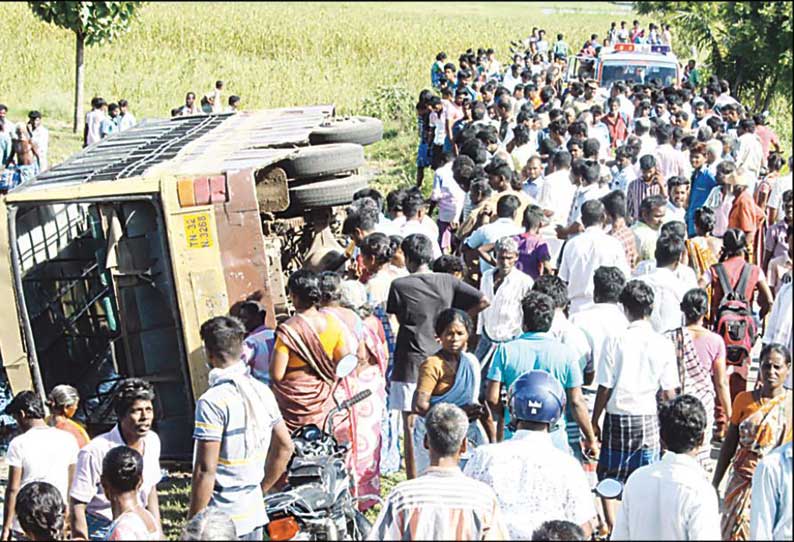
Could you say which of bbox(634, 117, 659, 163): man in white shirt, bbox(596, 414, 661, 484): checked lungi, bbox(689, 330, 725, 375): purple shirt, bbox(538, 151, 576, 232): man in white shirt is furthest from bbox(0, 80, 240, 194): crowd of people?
bbox(596, 414, 661, 484): checked lungi

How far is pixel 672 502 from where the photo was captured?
4.36 metres

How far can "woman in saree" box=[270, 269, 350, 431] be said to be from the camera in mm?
6773

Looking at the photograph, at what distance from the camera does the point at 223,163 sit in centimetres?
834

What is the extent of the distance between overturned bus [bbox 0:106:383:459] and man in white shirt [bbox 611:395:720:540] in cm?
385

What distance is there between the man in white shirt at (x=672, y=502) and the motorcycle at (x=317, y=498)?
4.58 feet

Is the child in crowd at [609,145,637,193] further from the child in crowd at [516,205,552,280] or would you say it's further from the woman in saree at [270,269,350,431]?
the woman in saree at [270,269,350,431]

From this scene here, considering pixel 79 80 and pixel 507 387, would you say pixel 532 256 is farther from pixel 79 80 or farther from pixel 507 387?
pixel 79 80

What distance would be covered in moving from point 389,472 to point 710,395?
2466mm

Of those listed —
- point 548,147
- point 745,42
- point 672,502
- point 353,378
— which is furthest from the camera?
point 745,42

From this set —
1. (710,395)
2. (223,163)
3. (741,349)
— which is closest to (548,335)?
(710,395)

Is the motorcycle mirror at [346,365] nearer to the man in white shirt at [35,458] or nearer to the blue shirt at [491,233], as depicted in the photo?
the man in white shirt at [35,458]

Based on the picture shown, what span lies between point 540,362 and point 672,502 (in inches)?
74.0

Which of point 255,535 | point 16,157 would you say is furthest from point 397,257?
point 16,157

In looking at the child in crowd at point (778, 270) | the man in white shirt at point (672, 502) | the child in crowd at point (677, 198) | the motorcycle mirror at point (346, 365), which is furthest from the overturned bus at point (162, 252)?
the man in white shirt at point (672, 502)
